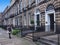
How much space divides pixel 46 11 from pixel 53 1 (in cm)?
225

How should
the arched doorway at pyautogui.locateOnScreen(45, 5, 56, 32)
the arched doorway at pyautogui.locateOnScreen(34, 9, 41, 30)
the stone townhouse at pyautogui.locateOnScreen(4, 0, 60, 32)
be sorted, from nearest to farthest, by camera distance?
1. the stone townhouse at pyautogui.locateOnScreen(4, 0, 60, 32)
2. the arched doorway at pyautogui.locateOnScreen(45, 5, 56, 32)
3. the arched doorway at pyautogui.locateOnScreen(34, 9, 41, 30)

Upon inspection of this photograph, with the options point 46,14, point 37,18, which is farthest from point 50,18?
point 37,18

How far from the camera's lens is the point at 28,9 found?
2847 centimetres

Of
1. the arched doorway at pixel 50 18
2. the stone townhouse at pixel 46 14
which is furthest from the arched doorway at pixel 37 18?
the arched doorway at pixel 50 18

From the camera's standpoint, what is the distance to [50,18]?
67.7ft

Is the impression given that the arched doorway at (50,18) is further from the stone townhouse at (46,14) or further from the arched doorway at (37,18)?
the arched doorway at (37,18)

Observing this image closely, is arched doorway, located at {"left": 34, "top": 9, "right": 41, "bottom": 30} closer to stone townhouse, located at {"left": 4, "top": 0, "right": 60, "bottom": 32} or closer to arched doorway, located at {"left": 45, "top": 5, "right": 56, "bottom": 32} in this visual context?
stone townhouse, located at {"left": 4, "top": 0, "right": 60, "bottom": 32}

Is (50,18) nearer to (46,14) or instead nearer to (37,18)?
(46,14)

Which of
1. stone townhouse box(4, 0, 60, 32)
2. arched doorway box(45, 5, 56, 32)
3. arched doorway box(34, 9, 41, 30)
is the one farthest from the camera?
arched doorway box(34, 9, 41, 30)

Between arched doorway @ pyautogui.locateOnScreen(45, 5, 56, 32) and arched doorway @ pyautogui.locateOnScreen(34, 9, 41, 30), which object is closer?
arched doorway @ pyautogui.locateOnScreen(45, 5, 56, 32)

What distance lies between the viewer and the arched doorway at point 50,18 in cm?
1895

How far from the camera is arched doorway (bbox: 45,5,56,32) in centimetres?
1895

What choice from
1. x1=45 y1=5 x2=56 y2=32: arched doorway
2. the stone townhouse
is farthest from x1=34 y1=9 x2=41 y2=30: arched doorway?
x1=45 y1=5 x2=56 y2=32: arched doorway

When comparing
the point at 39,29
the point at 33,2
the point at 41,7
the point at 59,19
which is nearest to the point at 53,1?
the point at 59,19
